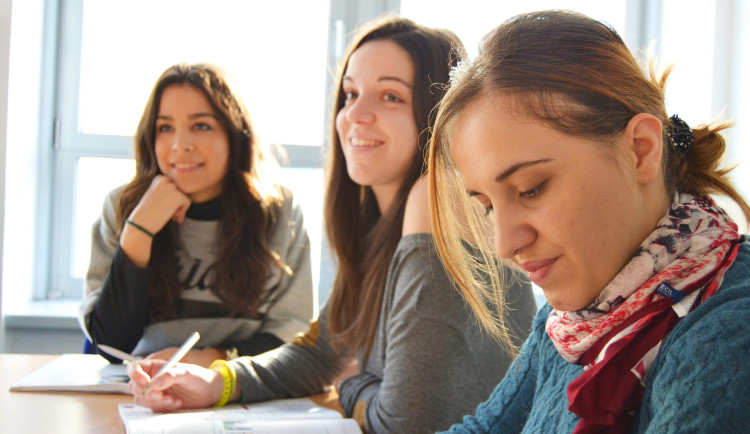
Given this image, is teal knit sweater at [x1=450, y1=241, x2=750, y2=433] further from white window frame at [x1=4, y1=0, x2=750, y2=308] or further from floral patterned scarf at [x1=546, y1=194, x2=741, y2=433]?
white window frame at [x1=4, y1=0, x2=750, y2=308]

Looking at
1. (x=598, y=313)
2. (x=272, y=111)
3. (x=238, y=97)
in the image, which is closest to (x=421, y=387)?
(x=598, y=313)

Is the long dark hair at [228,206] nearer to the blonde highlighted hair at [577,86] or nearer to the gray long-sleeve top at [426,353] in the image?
the gray long-sleeve top at [426,353]

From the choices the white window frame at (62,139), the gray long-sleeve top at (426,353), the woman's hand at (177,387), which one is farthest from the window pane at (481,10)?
the woman's hand at (177,387)

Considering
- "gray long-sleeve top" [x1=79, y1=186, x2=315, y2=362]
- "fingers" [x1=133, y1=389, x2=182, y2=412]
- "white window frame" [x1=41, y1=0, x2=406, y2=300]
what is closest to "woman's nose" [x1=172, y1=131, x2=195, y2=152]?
"gray long-sleeve top" [x1=79, y1=186, x2=315, y2=362]

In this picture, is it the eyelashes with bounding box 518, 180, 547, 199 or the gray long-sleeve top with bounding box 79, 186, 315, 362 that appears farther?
the gray long-sleeve top with bounding box 79, 186, 315, 362

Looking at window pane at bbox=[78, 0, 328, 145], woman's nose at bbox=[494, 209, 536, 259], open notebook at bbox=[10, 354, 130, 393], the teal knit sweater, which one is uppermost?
window pane at bbox=[78, 0, 328, 145]

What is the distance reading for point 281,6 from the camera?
288 cm

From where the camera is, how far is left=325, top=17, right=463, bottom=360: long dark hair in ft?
4.55

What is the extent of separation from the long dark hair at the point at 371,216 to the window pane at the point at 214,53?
129 centimetres

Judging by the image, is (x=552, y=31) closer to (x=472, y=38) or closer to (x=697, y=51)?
(x=697, y=51)

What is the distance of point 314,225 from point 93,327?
117 cm

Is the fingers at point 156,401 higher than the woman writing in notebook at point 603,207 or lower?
lower

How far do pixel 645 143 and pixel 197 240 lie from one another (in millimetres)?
1378

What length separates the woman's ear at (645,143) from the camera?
2.40ft
